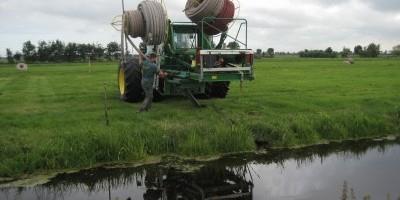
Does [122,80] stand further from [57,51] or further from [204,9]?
[57,51]

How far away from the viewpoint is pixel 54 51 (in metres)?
88.3

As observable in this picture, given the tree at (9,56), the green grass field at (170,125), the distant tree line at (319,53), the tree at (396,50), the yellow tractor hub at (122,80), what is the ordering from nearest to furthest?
1. the green grass field at (170,125)
2. the yellow tractor hub at (122,80)
3. the tree at (9,56)
4. the distant tree line at (319,53)
5. the tree at (396,50)

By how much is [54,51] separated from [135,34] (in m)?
76.4

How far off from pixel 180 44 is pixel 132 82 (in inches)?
74.8

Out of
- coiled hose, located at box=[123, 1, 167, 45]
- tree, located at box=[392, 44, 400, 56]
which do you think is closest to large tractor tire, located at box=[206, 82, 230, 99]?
coiled hose, located at box=[123, 1, 167, 45]

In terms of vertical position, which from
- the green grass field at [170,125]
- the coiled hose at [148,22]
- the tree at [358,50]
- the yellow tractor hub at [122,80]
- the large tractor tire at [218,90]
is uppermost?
the coiled hose at [148,22]

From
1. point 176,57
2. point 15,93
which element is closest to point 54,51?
point 15,93

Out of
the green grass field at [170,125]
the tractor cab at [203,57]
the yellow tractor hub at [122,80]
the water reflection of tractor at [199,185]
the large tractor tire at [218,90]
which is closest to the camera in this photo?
the water reflection of tractor at [199,185]

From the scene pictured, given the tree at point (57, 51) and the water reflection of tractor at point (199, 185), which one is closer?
the water reflection of tractor at point (199, 185)

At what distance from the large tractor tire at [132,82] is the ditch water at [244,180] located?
565 centimetres

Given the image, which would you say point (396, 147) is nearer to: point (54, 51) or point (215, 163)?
point (215, 163)

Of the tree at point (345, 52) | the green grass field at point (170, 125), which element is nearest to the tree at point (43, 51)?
the tree at point (345, 52)

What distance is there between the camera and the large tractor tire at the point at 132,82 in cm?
1566

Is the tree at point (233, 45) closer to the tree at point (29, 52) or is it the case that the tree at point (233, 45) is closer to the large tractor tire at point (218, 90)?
the large tractor tire at point (218, 90)
